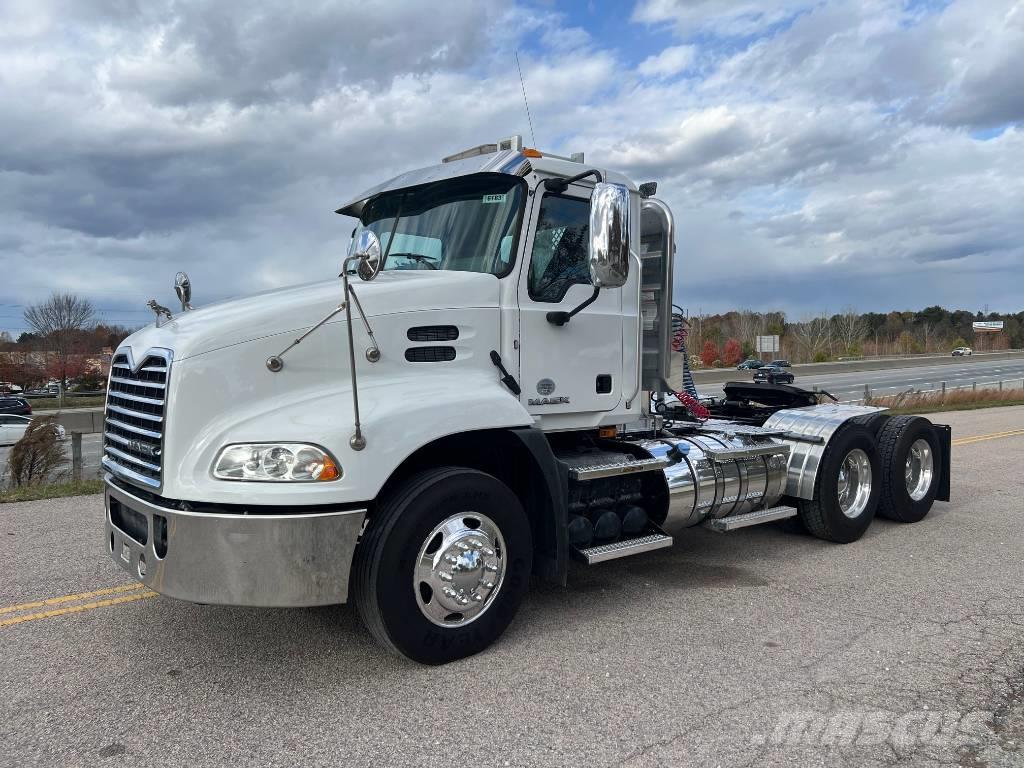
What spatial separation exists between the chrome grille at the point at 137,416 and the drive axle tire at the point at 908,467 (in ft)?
20.4

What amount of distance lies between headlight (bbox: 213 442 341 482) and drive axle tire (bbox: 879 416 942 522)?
5647 mm

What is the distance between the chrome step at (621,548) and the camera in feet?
15.4

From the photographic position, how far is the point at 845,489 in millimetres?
6984

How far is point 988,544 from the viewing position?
262 inches

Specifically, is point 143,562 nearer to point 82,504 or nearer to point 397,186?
point 397,186

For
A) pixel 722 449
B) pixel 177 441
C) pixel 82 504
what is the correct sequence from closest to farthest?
pixel 177 441 < pixel 722 449 < pixel 82 504

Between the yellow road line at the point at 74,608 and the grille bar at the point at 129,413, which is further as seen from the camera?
the yellow road line at the point at 74,608

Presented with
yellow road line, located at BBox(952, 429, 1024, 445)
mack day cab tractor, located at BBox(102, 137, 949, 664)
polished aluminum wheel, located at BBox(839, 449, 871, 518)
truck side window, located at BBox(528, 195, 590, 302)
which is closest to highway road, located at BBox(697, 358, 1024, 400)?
yellow road line, located at BBox(952, 429, 1024, 445)

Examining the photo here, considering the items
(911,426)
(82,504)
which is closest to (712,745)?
(911,426)

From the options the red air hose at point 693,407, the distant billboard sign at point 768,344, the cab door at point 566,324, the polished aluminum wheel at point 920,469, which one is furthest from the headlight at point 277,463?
the distant billboard sign at point 768,344

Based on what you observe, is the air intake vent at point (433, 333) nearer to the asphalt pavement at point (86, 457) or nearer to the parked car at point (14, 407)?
the asphalt pavement at point (86, 457)

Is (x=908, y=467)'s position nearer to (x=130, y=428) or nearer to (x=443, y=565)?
(x=443, y=565)

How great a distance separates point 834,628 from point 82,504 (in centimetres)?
739

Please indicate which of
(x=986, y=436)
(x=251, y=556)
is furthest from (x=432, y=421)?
(x=986, y=436)
